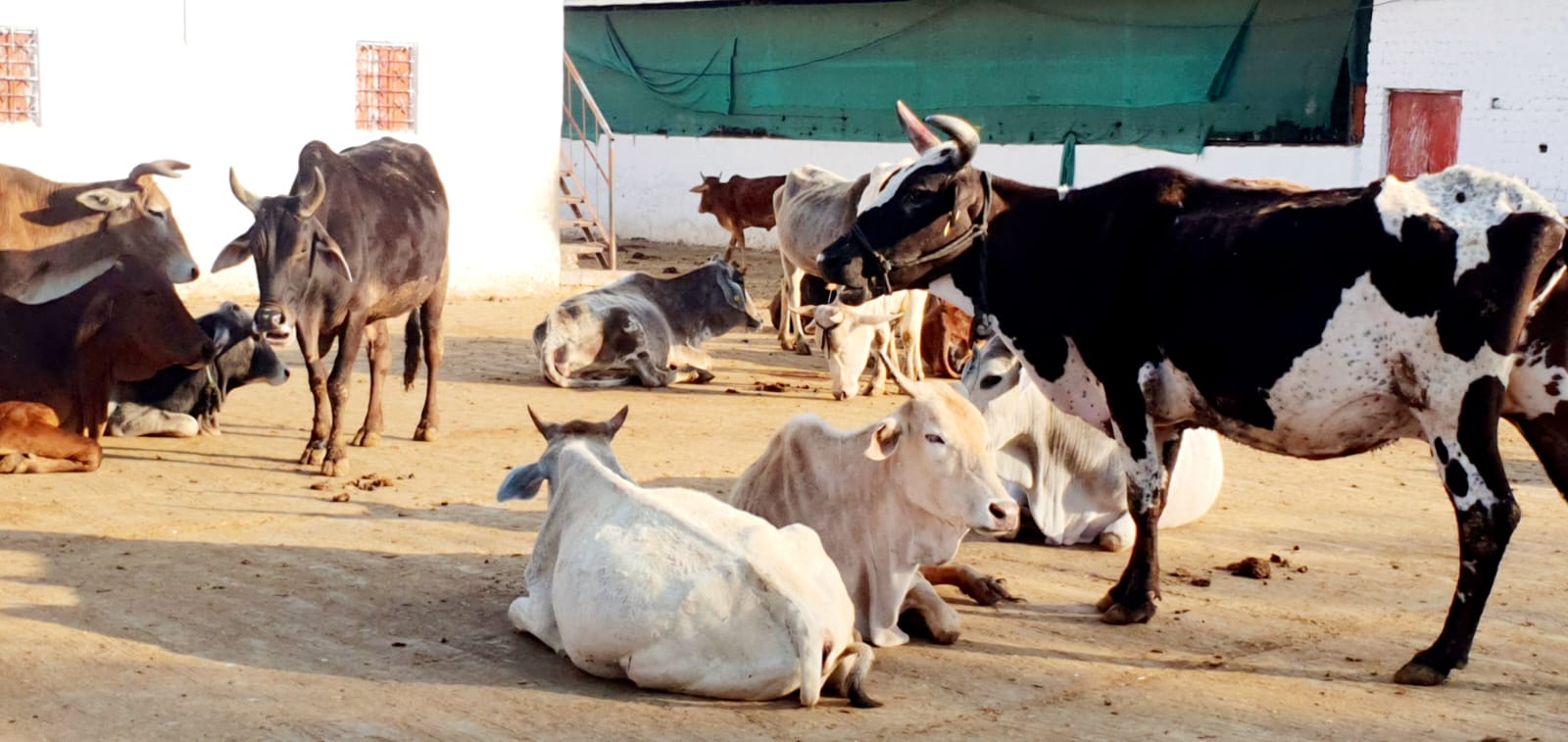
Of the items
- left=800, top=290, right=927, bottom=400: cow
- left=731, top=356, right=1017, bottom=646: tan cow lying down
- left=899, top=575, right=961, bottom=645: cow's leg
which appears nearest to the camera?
left=731, top=356, right=1017, bottom=646: tan cow lying down

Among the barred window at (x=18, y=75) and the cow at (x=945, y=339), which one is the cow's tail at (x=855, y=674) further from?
the barred window at (x=18, y=75)

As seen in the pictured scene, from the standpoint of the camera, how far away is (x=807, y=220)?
1474cm

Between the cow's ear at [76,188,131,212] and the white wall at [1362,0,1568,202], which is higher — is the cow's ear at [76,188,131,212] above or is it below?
below

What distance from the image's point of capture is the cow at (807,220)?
1435 cm

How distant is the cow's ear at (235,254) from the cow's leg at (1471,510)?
6062 mm

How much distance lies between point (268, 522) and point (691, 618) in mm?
3360

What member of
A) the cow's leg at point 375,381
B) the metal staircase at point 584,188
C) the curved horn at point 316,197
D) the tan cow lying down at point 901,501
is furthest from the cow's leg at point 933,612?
the metal staircase at point 584,188

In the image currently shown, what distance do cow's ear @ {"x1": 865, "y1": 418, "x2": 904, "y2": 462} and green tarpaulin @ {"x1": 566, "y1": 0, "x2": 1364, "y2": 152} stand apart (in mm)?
16322

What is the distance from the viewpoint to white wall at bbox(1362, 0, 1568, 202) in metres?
19.6

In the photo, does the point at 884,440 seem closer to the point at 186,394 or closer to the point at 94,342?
the point at 94,342

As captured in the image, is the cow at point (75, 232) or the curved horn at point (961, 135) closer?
the curved horn at point (961, 135)

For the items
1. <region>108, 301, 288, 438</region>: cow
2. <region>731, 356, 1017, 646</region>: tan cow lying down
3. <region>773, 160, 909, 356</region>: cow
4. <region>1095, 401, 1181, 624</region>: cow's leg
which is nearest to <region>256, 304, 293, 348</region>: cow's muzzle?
<region>108, 301, 288, 438</region>: cow

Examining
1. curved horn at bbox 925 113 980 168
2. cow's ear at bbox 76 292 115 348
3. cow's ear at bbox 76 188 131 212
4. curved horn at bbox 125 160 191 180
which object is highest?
curved horn at bbox 925 113 980 168

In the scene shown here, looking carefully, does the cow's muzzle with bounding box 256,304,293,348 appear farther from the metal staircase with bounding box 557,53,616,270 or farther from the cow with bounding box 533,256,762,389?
the metal staircase with bounding box 557,53,616,270
